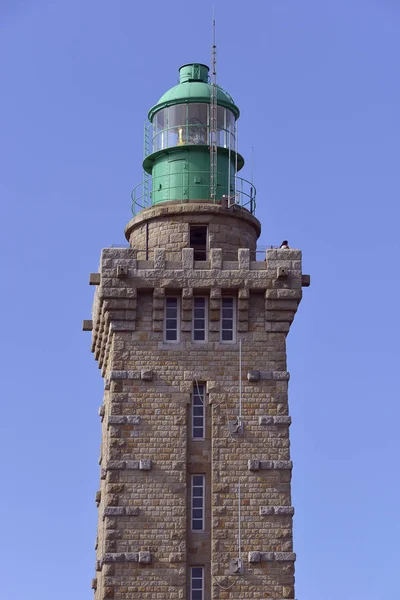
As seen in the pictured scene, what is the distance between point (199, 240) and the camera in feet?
149

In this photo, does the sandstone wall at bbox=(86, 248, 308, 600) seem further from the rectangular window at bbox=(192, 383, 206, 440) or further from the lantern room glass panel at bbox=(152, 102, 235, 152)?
the lantern room glass panel at bbox=(152, 102, 235, 152)

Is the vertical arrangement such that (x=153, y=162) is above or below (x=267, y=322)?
above

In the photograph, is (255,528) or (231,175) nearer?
(255,528)

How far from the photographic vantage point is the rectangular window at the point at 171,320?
4372 cm

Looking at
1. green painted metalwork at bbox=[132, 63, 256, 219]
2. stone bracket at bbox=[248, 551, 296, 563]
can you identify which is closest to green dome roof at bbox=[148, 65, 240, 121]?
green painted metalwork at bbox=[132, 63, 256, 219]

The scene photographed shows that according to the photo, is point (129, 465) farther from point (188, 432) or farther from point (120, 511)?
point (188, 432)

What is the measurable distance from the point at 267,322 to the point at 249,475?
4.20 m

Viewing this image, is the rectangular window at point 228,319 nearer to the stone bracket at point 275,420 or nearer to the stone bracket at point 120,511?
the stone bracket at point 275,420

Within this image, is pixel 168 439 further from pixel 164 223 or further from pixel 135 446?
pixel 164 223

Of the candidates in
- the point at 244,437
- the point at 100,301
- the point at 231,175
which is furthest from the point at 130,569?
the point at 231,175

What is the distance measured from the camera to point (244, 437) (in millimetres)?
42812

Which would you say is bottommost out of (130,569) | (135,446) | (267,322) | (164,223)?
(130,569)

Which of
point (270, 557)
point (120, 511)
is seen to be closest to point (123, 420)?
point (120, 511)

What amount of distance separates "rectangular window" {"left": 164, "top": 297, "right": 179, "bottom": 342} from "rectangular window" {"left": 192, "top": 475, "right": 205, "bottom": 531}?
3.82 m
